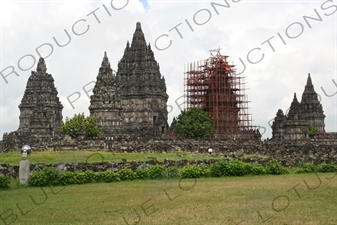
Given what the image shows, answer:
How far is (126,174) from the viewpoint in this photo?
33.0 metres

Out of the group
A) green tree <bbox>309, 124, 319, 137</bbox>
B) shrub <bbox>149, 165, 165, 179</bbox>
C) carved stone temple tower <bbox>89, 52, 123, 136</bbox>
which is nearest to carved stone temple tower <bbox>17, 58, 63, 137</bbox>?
carved stone temple tower <bbox>89, 52, 123, 136</bbox>

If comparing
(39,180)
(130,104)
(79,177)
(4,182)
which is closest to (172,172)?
(79,177)

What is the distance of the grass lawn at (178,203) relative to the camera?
18328mm

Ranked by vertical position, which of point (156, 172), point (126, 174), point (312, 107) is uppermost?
point (312, 107)

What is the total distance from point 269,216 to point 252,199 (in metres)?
4.22

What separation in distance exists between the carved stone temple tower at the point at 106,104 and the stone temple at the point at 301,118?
29.3 meters

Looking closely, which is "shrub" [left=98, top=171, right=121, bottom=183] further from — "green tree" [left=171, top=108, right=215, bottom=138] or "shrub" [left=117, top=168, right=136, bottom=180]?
"green tree" [left=171, top=108, right=215, bottom=138]

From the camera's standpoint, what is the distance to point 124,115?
106500mm

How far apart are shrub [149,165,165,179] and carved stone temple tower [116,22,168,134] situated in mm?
68130

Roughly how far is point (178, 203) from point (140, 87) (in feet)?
284

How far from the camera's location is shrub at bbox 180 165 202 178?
111 feet

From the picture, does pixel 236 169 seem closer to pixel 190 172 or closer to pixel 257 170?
pixel 257 170

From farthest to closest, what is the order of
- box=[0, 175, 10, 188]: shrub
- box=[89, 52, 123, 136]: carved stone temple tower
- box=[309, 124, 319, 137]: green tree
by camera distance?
box=[309, 124, 319, 137]: green tree
box=[89, 52, 123, 136]: carved stone temple tower
box=[0, 175, 10, 188]: shrub

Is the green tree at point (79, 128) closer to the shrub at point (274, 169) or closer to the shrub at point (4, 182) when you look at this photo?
the shrub at point (274, 169)
